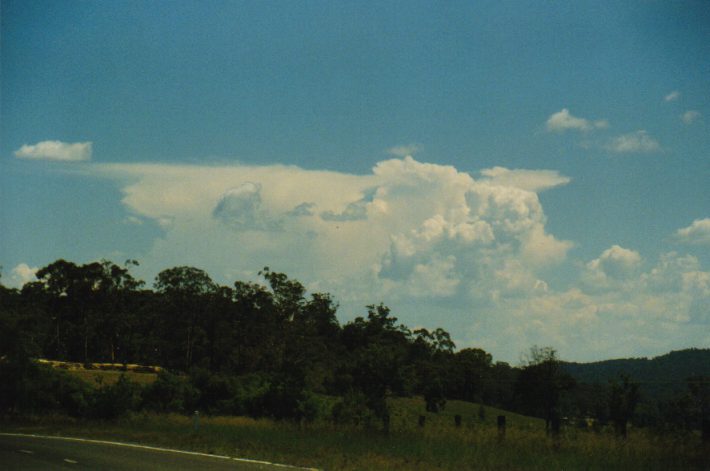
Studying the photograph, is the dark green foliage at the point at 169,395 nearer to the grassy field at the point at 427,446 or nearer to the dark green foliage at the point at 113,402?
the dark green foliage at the point at 113,402

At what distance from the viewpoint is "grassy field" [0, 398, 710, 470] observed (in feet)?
52.7

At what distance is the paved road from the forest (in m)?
8.30

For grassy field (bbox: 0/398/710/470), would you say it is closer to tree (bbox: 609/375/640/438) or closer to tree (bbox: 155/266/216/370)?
tree (bbox: 609/375/640/438)

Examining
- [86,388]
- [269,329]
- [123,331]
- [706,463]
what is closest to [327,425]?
[706,463]

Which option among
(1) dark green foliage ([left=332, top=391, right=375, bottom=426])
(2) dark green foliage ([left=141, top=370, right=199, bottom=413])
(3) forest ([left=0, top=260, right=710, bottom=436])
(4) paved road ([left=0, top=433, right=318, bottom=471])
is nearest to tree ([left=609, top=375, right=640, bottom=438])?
(3) forest ([left=0, top=260, right=710, bottom=436])

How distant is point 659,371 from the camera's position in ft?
274

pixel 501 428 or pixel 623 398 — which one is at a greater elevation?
pixel 623 398

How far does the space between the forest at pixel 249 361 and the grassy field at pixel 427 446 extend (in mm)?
1044

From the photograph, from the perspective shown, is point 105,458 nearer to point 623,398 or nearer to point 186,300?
point 623,398

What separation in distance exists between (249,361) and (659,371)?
162ft

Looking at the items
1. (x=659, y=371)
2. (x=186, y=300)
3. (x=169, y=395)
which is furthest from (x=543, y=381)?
(x=186, y=300)

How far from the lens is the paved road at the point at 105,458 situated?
14946mm

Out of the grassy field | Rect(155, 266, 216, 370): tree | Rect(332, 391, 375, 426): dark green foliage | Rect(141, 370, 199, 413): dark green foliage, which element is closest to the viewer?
the grassy field

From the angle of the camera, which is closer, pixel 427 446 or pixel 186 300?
pixel 427 446
